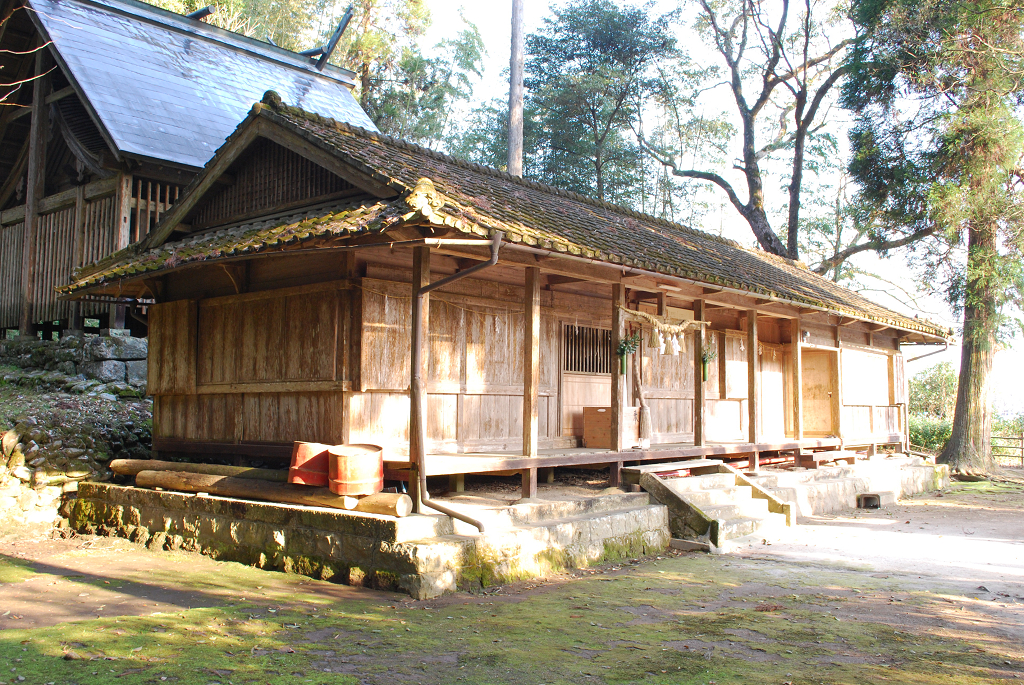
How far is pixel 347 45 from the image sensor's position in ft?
96.2

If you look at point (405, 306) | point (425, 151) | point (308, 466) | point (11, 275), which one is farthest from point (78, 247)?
point (308, 466)

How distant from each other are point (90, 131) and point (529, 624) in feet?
43.1

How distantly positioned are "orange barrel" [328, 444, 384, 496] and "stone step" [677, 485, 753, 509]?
436 cm

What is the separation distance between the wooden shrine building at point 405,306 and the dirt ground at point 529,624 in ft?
5.54

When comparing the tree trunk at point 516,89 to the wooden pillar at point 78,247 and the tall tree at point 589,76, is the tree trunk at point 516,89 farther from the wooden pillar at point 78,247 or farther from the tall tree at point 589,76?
the wooden pillar at point 78,247

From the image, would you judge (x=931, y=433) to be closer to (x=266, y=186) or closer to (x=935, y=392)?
(x=935, y=392)

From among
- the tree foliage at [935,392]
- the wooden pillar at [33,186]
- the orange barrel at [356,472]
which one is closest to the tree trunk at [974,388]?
the tree foliage at [935,392]

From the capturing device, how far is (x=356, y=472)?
7395mm

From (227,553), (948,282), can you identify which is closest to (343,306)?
(227,553)

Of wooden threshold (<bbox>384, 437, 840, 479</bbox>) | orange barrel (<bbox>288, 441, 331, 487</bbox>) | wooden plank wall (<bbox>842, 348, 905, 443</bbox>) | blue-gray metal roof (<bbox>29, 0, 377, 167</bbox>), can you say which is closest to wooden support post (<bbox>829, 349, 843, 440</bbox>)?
wooden plank wall (<bbox>842, 348, 905, 443</bbox>)

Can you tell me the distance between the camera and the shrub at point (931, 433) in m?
24.6

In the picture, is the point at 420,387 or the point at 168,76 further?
the point at 168,76

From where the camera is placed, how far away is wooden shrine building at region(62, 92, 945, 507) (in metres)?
8.04

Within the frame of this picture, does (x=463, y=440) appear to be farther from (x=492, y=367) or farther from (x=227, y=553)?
(x=227, y=553)
